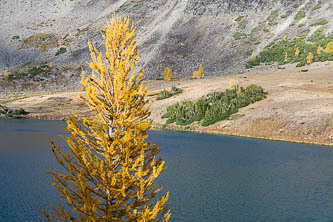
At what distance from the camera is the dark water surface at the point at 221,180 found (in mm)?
21938

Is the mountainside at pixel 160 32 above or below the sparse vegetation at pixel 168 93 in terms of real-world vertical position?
above

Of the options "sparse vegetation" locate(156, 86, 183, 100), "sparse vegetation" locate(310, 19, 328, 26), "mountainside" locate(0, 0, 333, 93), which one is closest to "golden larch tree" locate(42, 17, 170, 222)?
"sparse vegetation" locate(156, 86, 183, 100)

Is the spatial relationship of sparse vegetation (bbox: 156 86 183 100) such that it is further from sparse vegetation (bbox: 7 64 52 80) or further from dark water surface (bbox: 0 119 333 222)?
sparse vegetation (bbox: 7 64 52 80)

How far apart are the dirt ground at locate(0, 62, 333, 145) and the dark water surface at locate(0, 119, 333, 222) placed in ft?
17.0

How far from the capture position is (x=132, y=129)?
9234 mm

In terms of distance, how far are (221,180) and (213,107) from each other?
112 ft

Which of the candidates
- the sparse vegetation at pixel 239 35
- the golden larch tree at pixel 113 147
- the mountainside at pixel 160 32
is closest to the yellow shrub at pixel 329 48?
the mountainside at pixel 160 32

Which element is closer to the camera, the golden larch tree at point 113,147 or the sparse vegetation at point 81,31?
the golden larch tree at point 113,147

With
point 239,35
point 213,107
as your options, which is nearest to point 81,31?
point 239,35

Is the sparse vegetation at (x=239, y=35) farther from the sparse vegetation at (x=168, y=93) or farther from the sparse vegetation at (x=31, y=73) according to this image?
the sparse vegetation at (x=31, y=73)

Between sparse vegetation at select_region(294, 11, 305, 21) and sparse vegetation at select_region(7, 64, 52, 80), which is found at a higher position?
sparse vegetation at select_region(294, 11, 305, 21)

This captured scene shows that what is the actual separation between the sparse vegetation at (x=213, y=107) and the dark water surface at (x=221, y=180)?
489 inches

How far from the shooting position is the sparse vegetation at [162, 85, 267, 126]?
6097 cm

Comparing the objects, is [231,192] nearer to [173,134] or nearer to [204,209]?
[204,209]
